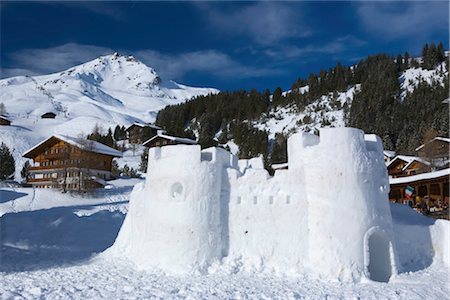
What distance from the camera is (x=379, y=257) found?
15602 mm

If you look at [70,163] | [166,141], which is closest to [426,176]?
[70,163]

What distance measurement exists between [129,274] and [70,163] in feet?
83.1

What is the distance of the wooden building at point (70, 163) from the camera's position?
118 feet

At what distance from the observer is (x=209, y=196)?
49.9 feet

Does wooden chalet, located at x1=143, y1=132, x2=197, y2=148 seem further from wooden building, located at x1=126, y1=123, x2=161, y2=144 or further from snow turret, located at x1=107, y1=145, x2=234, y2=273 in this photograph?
snow turret, located at x1=107, y1=145, x2=234, y2=273

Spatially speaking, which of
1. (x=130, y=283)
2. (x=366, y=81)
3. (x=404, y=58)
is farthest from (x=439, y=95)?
(x=130, y=283)

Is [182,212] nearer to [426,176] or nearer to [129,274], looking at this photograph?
[129,274]

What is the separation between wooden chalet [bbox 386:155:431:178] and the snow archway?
20834 millimetres

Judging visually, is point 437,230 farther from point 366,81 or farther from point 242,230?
point 366,81

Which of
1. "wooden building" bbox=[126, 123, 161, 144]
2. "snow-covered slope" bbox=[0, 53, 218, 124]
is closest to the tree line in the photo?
"wooden building" bbox=[126, 123, 161, 144]

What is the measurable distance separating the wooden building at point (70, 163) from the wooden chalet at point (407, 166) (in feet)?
84.5

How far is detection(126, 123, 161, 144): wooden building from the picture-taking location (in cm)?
7069

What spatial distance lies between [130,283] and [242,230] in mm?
4217

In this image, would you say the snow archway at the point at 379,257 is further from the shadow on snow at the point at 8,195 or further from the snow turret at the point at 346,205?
the shadow on snow at the point at 8,195
